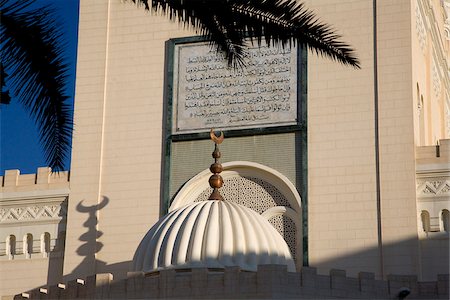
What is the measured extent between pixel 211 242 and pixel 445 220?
15.1ft

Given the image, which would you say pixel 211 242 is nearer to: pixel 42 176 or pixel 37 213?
pixel 37 213

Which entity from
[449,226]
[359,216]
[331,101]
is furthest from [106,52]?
[449,226]

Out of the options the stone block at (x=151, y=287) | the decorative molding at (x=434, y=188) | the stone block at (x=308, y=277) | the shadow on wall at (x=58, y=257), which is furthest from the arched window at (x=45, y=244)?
the decorative molding at (x=434, y=188)

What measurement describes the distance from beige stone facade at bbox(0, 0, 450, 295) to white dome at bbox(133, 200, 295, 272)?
7.01 feet

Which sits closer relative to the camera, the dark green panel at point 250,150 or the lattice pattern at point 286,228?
the lattice pattern at point 286,228

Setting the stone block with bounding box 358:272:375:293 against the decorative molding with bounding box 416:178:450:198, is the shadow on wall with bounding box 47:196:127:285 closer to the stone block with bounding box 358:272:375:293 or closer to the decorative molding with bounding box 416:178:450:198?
the stone block with bounding box 358:272:375:293

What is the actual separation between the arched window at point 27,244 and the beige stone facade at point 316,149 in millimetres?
323

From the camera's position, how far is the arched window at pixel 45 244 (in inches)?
829

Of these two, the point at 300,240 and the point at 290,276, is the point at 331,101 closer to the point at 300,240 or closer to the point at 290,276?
the point at 300,240

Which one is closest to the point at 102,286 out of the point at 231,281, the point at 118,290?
the point at 118,290

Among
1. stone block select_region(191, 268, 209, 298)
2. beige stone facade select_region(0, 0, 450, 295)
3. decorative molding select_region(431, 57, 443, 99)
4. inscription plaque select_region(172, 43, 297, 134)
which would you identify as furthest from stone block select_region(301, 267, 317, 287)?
decorative molding select_region(431, 57, 443, 99)

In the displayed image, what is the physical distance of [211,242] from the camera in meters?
16.9

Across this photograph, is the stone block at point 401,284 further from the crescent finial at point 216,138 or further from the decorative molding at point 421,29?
the decorative molding at point 421,29

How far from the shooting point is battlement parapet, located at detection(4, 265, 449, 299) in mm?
15844
